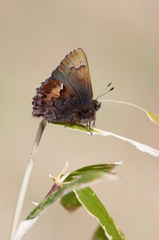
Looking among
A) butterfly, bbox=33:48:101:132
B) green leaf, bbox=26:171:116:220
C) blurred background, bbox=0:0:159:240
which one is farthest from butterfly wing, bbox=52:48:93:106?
blurred background, bbox=0:0:159:240

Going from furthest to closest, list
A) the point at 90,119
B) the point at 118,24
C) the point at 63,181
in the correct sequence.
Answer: the point at 118,24 → the point at 90,119 → the point at 63,181

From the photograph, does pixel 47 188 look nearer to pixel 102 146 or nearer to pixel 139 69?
pixel 102 146

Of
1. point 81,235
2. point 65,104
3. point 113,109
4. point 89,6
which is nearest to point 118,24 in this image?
point 89,6

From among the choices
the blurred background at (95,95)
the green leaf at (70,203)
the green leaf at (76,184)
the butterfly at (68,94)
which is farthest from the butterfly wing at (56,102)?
the blurred background at (95,95)

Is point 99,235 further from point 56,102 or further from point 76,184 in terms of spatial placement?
point 76,184

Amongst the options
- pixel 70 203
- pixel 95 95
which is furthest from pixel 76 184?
pixel 95 95

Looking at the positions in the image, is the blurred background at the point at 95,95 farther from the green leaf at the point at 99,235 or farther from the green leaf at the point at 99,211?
the green leaf at the point at 99,211
